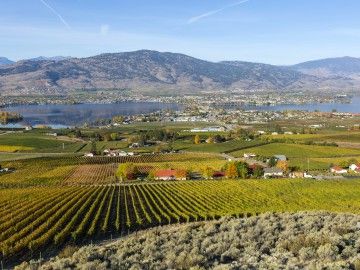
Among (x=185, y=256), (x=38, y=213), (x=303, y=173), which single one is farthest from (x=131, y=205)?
(x=303, y=173)

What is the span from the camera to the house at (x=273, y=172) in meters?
83.4

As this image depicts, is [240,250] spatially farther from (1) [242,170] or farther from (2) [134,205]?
(1) [242,170]

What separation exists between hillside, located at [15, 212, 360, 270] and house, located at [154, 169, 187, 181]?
52346 millimetres

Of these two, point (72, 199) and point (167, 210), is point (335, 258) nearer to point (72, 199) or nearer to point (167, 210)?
point (167, 210)

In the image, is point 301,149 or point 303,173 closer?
point 303,173

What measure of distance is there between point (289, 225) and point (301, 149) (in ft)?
289

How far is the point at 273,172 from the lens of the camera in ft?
279

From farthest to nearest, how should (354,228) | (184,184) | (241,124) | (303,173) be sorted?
(241,124) < (303,173) < (184,184) < (354,228)

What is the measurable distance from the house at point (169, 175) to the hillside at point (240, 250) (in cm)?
5235

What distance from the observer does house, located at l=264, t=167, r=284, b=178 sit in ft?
274

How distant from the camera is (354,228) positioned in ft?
86.4

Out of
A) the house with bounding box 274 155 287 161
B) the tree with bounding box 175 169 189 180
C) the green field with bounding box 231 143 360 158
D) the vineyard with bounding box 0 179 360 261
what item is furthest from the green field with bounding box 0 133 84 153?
the vineyard with bounding box 0 179 360 261

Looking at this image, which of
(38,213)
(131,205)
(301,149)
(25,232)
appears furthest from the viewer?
(301,149)

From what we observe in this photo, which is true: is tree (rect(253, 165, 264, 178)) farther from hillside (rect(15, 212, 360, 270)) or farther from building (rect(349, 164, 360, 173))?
hillside (rect(15, 212, 360, 270))
